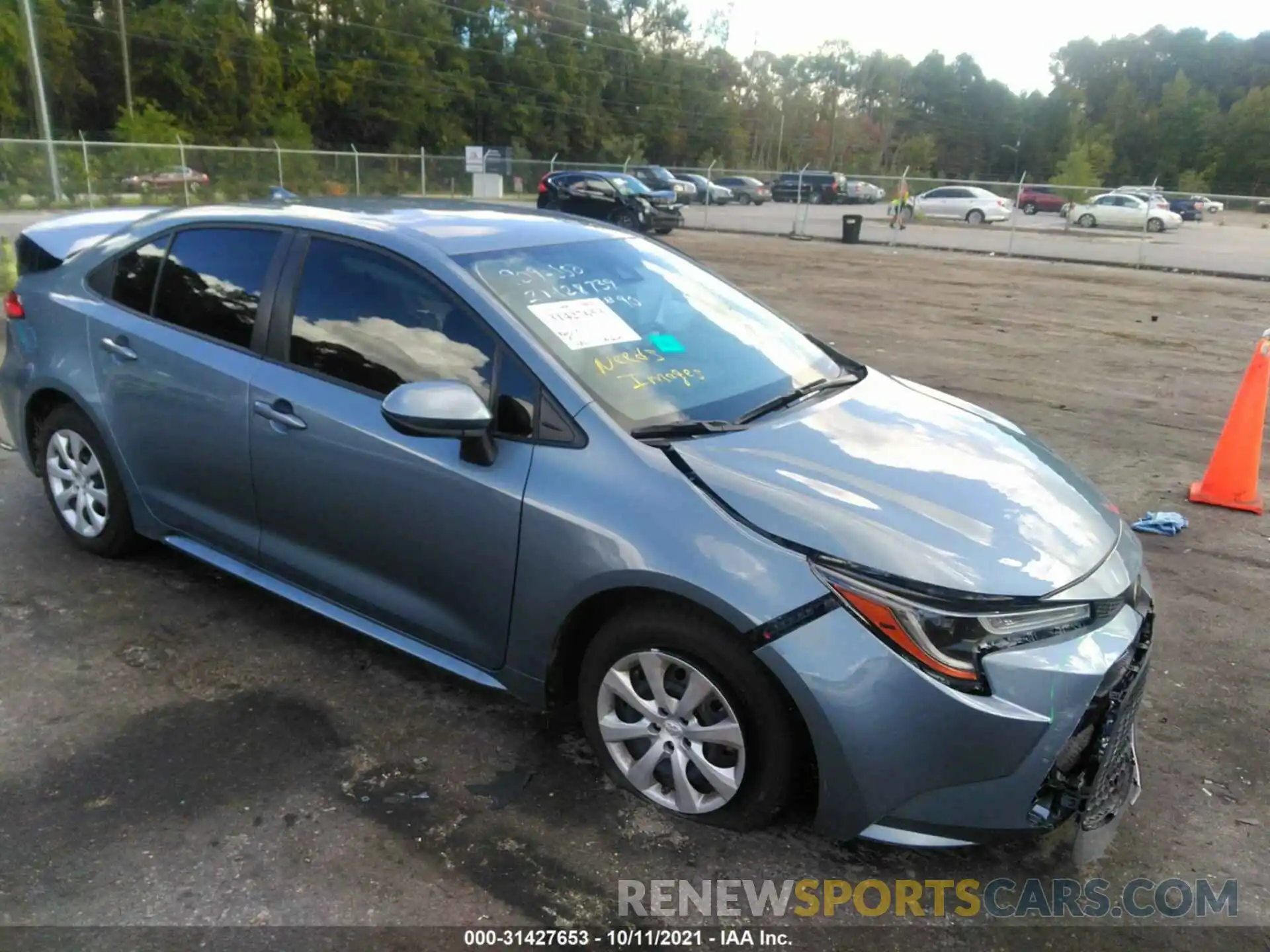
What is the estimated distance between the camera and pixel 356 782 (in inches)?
115

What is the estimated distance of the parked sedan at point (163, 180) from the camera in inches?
1148

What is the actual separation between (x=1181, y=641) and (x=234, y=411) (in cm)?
387

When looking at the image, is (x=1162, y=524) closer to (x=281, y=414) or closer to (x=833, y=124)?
(x=281, y=414)

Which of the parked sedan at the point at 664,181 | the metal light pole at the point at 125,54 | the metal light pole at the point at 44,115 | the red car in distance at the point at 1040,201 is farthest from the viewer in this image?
the metal light pole at the point at 125,54

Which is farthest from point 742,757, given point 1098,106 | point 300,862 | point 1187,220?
point 1098,106

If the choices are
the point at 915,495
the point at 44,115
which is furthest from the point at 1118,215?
the point at 915,495

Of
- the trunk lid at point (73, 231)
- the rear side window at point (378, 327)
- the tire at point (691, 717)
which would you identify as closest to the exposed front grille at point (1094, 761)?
the tire at point (691, 717)

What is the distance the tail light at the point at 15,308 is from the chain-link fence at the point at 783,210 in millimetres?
16970

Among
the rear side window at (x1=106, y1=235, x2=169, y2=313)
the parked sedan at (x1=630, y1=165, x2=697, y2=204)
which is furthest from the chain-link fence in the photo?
the rear side window at (x1=106, y1=235, x2=169, y2=313)

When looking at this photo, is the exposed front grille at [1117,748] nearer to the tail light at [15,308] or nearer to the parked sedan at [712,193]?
the tail light at [15,308]

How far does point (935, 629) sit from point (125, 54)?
57.0 meters

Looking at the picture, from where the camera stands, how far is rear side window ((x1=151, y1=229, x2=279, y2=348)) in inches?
140

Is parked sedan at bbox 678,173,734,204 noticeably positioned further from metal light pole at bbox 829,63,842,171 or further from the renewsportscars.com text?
metal light pole at bbox 829,63,842,171

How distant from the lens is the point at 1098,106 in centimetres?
11569
